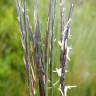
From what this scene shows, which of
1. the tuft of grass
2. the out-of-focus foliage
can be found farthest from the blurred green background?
the tuft of grass

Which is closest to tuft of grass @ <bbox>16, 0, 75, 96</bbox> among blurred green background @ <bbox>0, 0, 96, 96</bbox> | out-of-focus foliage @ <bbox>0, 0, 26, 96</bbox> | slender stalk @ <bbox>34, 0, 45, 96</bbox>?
slender stalk @ <bbox>34, 0, 45, 96</bbox>

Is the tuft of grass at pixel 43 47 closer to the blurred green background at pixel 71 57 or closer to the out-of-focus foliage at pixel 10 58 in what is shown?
the blurred green background at pixel 71 57

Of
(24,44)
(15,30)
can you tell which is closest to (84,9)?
(15,30)

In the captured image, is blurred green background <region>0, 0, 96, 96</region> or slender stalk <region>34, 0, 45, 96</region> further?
blurred green background <region>0, 0, 96, 96</region>

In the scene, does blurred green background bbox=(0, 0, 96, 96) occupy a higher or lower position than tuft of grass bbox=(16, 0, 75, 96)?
lower

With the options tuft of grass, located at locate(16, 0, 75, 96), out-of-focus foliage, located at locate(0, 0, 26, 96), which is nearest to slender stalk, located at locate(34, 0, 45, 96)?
tuft of grass, located at locate(16, 0, 75, 96)

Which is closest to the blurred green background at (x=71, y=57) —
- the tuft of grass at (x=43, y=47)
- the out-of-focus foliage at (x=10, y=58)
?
the out-of-focus foliage at (x=10, y=58)

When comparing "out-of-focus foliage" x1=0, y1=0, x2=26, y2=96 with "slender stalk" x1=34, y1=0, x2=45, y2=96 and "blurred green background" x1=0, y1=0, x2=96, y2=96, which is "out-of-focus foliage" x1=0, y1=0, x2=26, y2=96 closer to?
"blurred green background" x1=0, y1=0, x2=96, y2=96

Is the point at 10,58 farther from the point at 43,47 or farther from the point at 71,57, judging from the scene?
the point at 43,47

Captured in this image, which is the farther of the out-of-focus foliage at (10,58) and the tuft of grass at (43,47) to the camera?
the out-of-focus foliage at (10,58)
